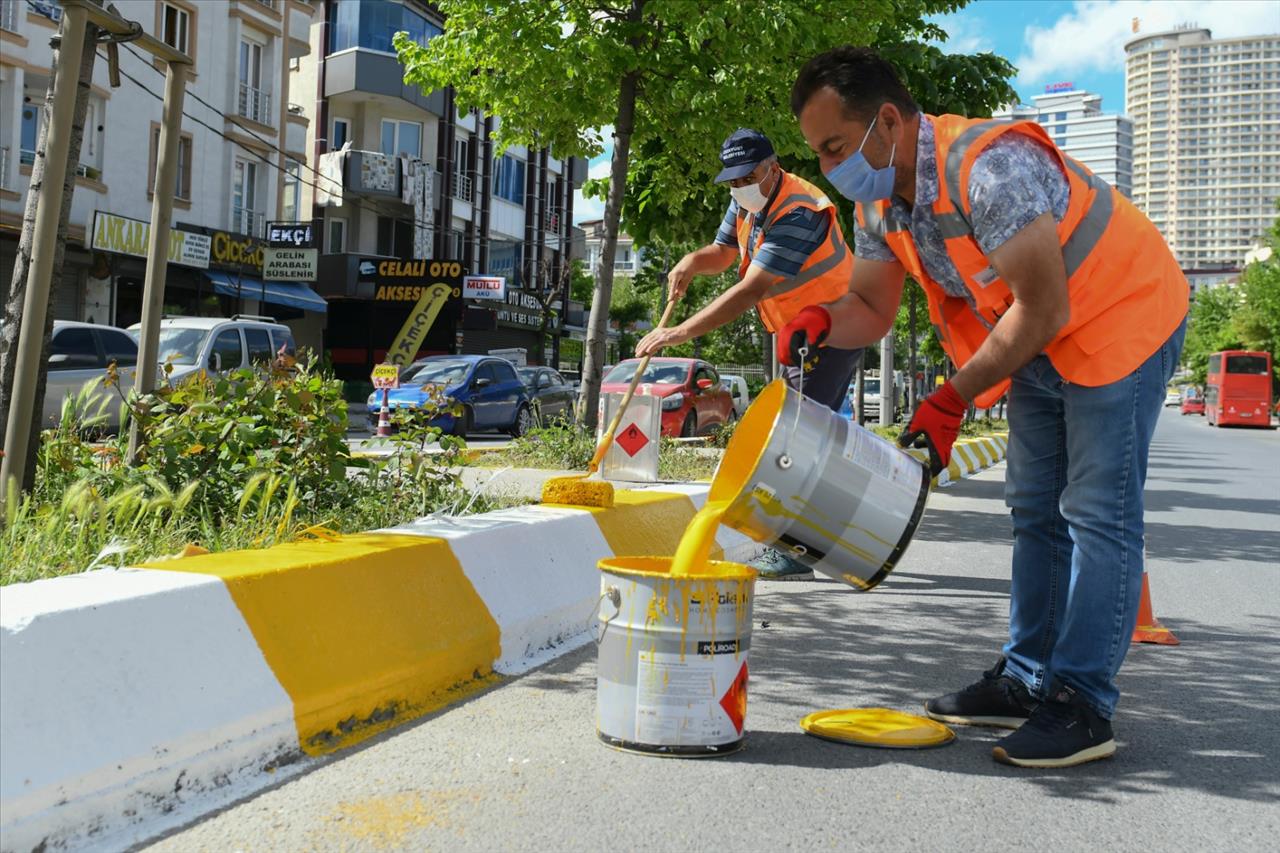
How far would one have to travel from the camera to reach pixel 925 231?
3875 mm

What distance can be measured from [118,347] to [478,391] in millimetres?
7130

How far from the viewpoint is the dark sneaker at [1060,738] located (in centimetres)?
367

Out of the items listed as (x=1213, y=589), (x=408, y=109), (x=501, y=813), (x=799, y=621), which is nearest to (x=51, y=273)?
(x=501, y=813)

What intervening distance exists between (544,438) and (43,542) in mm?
7507

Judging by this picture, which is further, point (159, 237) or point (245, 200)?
point (245, 200)

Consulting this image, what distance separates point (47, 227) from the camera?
491 centimetres

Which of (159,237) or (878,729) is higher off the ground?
(159,237)

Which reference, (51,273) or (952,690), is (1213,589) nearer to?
(952,690)

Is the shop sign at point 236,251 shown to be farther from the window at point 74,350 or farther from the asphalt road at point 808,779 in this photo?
the asphalt road at point 808,779

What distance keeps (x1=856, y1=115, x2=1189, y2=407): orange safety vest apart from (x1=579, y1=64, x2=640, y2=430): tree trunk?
26.0ft

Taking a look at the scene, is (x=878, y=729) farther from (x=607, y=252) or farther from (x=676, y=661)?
(x=607, y=252)

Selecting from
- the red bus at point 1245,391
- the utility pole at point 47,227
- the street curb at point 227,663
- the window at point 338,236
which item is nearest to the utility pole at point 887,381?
the street curb at point 227,663

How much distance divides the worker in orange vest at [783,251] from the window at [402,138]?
119 feet

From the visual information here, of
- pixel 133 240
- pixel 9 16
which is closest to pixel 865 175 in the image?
pixel 133 240
